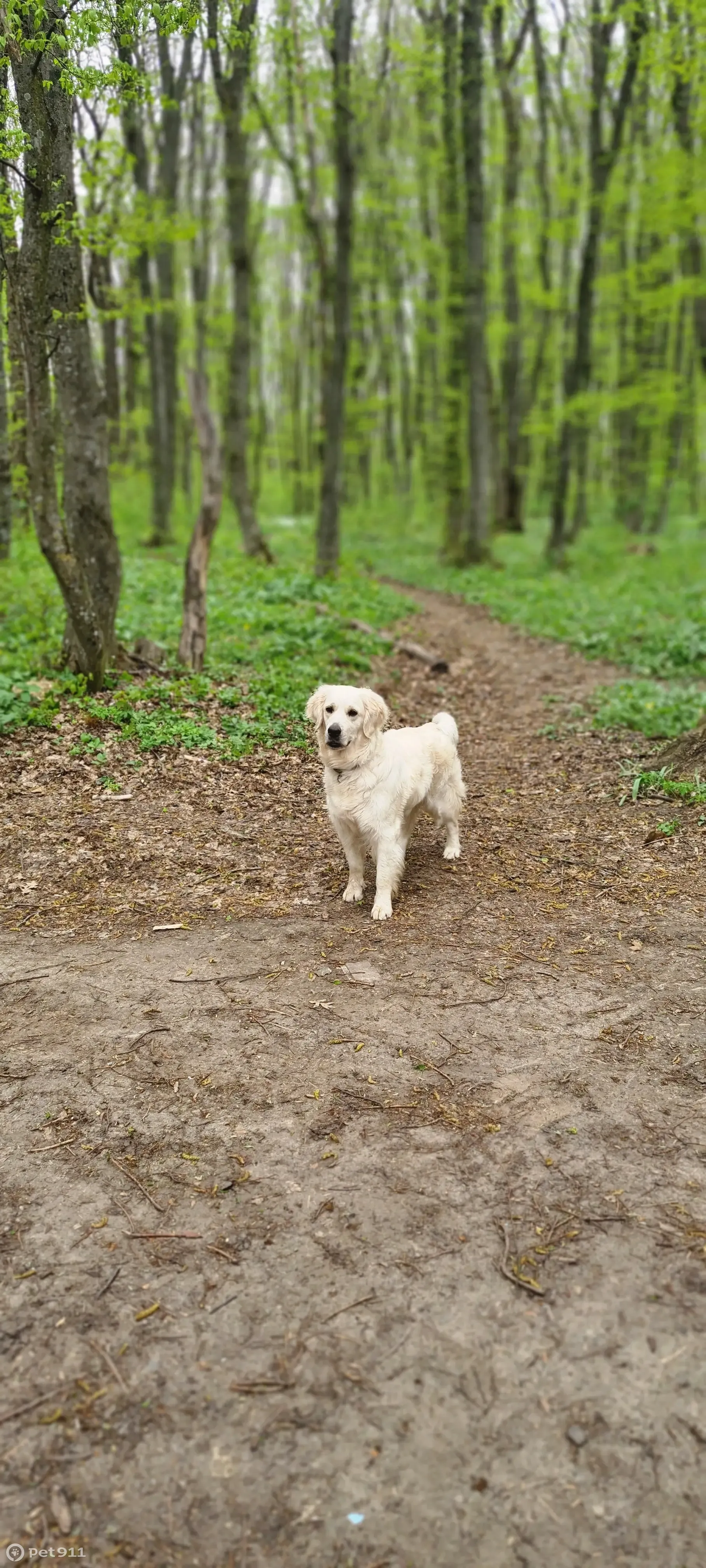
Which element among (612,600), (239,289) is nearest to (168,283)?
(239,289)

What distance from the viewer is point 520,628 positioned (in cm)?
1470

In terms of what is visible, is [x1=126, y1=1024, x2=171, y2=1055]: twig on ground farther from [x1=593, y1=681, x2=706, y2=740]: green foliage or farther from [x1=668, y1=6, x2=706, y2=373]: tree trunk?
[x1=668, y1=6, x2=706, y2=373]: tree trunk

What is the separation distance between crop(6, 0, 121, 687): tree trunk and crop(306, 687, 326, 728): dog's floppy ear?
3852mm

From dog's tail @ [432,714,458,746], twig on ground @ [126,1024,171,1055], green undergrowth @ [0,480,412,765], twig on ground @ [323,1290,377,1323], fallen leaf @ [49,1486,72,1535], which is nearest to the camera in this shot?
fallen leaf @ [49,1486,72,1535]

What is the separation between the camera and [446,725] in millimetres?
6586

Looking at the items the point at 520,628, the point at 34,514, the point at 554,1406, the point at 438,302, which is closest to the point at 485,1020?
the point at 554,1406

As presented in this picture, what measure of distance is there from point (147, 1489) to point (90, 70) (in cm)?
855

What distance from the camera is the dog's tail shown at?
21.5 feet

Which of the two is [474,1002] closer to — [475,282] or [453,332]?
[475,282]

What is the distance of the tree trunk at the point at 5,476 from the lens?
12180mm

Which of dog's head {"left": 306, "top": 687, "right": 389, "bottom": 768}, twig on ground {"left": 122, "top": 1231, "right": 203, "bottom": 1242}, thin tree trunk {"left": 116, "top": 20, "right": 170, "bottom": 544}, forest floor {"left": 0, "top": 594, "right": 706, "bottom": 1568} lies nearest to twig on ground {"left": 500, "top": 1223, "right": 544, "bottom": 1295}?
forest floor {"left": 0, "top": 594, "right": 706, "bottom": 1568}

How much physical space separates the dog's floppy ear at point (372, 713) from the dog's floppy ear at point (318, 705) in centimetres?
26

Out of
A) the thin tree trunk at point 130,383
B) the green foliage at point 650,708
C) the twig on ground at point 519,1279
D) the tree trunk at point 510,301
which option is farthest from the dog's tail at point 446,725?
the tree trunk at point 510,301

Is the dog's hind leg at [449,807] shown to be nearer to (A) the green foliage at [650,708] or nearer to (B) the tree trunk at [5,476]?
(A) the green foliage at [650,708]
